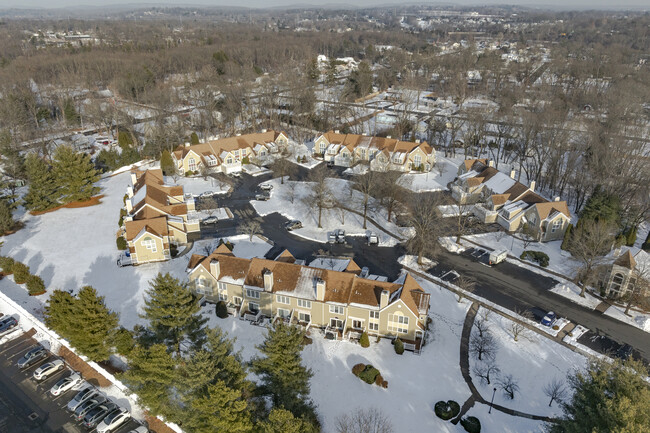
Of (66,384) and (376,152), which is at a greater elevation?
(376,152)

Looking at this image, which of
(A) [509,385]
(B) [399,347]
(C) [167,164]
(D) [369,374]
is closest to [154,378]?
(D) [369,374]

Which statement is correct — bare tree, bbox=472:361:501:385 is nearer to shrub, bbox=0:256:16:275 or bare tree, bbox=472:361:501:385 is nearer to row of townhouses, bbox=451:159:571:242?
row of townhouses, bbox=451:159:571:242

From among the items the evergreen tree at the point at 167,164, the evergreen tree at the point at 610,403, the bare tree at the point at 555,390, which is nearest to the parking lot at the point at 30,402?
the evergreen tree at the point at 610,403

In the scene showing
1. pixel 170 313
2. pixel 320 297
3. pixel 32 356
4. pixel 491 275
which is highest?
pixel 170 313

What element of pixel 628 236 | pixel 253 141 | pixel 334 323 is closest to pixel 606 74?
pixel 628 236

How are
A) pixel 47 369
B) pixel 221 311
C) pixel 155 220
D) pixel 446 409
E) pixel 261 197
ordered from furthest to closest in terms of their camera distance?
pixel 261 197 → pixel 155 220 → pixel 221 311 → pixel 47 369 → pixel 446 409

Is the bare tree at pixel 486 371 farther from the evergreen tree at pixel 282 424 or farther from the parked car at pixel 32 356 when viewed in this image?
the parked car at pixel 32 356

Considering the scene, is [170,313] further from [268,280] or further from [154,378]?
[268,280]
